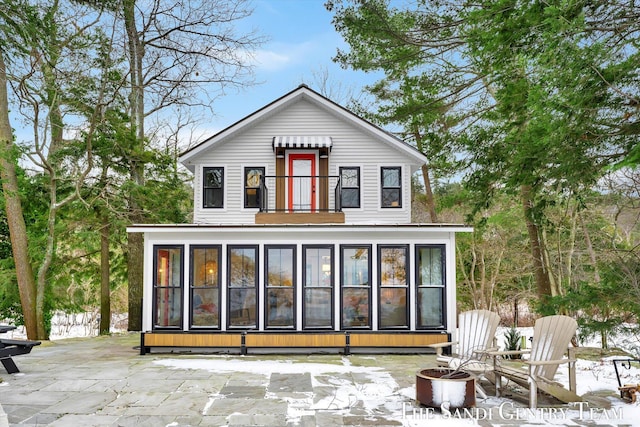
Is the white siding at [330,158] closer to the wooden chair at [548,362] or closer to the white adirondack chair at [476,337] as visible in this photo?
the white adirondack chair at [476,337]

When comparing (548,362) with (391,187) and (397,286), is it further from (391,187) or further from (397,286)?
(391,187)

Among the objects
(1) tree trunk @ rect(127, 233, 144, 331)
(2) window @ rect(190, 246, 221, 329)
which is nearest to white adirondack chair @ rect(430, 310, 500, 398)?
(2) window @ rect(190, 246, 221, 329)

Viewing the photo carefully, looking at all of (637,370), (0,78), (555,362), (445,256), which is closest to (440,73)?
(445,256)

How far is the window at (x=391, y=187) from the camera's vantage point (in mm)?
12227

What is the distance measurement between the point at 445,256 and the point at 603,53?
16.2ft

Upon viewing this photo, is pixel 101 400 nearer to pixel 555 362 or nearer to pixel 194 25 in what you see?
pixel 555 362

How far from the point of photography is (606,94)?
22.1 feet

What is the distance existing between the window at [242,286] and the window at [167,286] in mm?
1040

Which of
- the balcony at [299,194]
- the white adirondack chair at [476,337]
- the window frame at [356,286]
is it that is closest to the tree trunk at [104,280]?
the balcony at [299,194]

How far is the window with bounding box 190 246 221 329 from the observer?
32.9 feet

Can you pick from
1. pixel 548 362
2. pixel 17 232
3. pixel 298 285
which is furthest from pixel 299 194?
pixel 548 362

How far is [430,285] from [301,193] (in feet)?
13.4

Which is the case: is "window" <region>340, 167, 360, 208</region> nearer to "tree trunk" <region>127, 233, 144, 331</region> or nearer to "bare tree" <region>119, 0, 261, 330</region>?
"bare tree" <region>119, 0, 261, 330</region>

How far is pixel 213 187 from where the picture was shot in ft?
40.3
